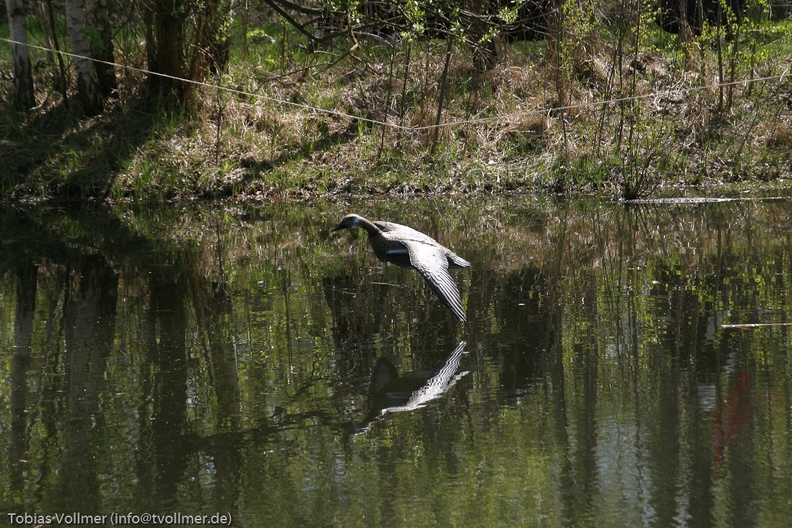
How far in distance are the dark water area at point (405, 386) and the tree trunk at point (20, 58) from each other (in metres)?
6.04

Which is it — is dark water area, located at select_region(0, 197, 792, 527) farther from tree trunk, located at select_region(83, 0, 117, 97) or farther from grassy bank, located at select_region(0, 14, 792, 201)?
tree trunk, located at select_region(83, 0, 117, 97)

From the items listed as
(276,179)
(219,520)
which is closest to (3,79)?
(276,179)

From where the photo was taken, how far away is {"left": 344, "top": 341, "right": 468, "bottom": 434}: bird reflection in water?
190 inches

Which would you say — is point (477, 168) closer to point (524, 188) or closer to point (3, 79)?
point (524, 188)

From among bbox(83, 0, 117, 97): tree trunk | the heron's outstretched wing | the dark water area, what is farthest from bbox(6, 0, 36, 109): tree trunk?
the heron's outstretched wing

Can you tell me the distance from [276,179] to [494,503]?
36.5 ft

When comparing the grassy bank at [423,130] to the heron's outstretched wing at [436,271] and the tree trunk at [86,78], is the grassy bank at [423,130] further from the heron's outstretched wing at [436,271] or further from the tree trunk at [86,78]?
the heron's outstretched wing at [436,271]

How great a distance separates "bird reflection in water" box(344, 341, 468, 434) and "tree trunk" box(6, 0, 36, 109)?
10767 mm

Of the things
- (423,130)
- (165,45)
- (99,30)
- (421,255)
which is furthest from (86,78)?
(421,255)

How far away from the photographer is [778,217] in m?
10.5

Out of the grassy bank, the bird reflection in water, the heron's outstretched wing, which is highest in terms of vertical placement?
the grassy bank

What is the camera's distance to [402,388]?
5215 mm

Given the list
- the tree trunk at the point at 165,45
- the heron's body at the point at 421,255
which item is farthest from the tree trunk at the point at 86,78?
the heron's body at the point at 421,255

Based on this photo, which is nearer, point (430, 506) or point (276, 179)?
point (430, 506)
